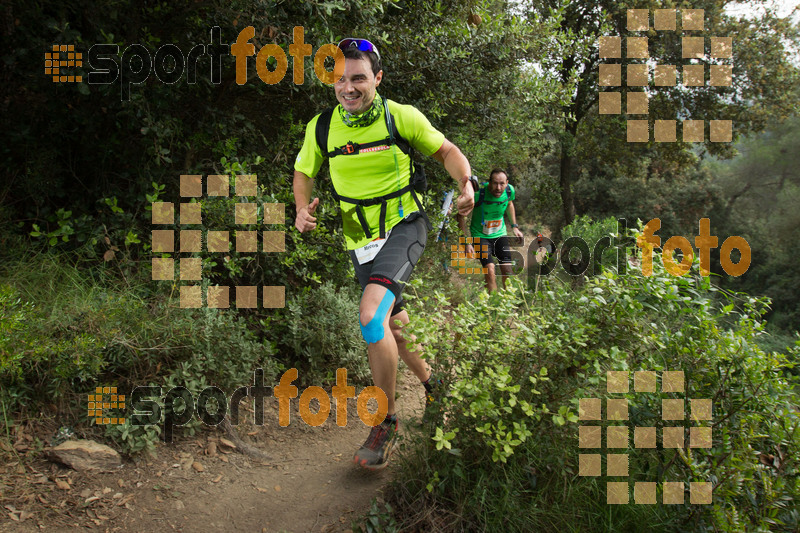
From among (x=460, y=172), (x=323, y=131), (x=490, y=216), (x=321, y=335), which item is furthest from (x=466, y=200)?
(x=490, y=216)

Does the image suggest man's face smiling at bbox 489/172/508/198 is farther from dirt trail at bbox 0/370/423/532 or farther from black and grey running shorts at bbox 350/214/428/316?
dirt trail at bbox 0/370/423/532

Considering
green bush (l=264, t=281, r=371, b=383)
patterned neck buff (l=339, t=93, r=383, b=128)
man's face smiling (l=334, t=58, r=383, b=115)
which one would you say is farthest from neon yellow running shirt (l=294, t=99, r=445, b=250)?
green bush (l=264, t=281, r=371, b=383)

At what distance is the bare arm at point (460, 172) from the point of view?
9.51 ft

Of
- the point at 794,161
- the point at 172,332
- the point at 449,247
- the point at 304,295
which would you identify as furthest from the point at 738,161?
the point at 172,332

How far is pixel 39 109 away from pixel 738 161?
23459 mm

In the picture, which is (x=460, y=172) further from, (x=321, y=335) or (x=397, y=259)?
(x=321, y=335)

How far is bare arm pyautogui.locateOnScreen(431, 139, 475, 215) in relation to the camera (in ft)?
9.51

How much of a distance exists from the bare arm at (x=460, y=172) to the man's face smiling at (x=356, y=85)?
1.75 ft

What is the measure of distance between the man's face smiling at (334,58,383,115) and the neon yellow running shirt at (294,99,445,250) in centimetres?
15

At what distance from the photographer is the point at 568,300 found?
116 inches

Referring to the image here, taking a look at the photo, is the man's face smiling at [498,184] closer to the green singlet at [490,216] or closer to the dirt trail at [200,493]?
the green singlet at [490,216]

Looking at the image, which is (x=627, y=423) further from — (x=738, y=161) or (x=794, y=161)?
(x=738, y=161)

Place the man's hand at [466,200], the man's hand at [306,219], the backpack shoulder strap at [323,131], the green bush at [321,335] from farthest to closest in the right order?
the green bush at [321,335]
the backpack shoulder strap at [323,131]
the man's hand at [306,219]
the man's hand at [466,200]

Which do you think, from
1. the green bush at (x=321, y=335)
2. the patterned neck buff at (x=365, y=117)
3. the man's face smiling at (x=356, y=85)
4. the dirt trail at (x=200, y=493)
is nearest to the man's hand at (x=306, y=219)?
the patterned neck buff at (x=365, y=117)
